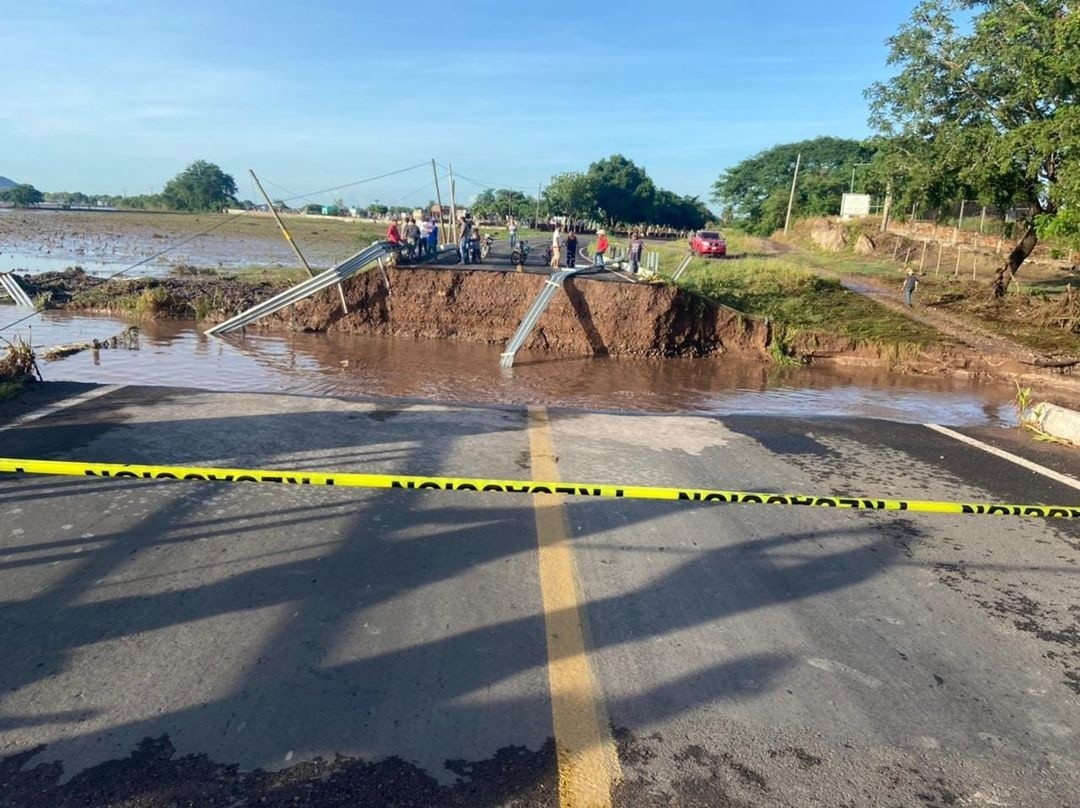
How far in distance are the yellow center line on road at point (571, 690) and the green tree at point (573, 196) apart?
77.2m

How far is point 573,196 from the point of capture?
80.9 metres

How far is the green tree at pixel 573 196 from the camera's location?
80.6 m

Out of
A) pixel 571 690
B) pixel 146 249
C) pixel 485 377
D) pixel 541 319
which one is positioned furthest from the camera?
pixel 146 249

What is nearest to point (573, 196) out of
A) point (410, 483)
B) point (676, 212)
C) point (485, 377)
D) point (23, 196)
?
point (676, 212)

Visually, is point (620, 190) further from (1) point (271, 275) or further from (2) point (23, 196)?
(2) point (23, 196)

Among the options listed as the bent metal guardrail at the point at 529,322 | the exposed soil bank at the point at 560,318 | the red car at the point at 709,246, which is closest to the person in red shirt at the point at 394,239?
the exposed soil bank at the point at 560,318

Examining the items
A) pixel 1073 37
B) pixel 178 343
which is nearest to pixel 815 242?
pixel 1073 37

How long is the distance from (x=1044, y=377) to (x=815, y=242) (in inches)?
1443

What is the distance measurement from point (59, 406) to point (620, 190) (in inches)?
3204

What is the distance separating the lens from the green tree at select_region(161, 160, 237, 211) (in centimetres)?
13412

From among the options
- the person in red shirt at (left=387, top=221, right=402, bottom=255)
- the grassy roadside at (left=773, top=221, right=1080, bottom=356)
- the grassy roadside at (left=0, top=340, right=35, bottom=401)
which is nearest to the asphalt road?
the grassy roadside at (left=0, top=340, right=35, bottom=401)

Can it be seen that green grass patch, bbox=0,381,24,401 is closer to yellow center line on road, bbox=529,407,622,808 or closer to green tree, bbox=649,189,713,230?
yellow center line on road, bbox=529,407,622,808

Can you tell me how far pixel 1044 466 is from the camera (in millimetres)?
6719

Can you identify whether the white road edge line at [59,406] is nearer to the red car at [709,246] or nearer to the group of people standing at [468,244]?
the group of people standing at [468,244]
